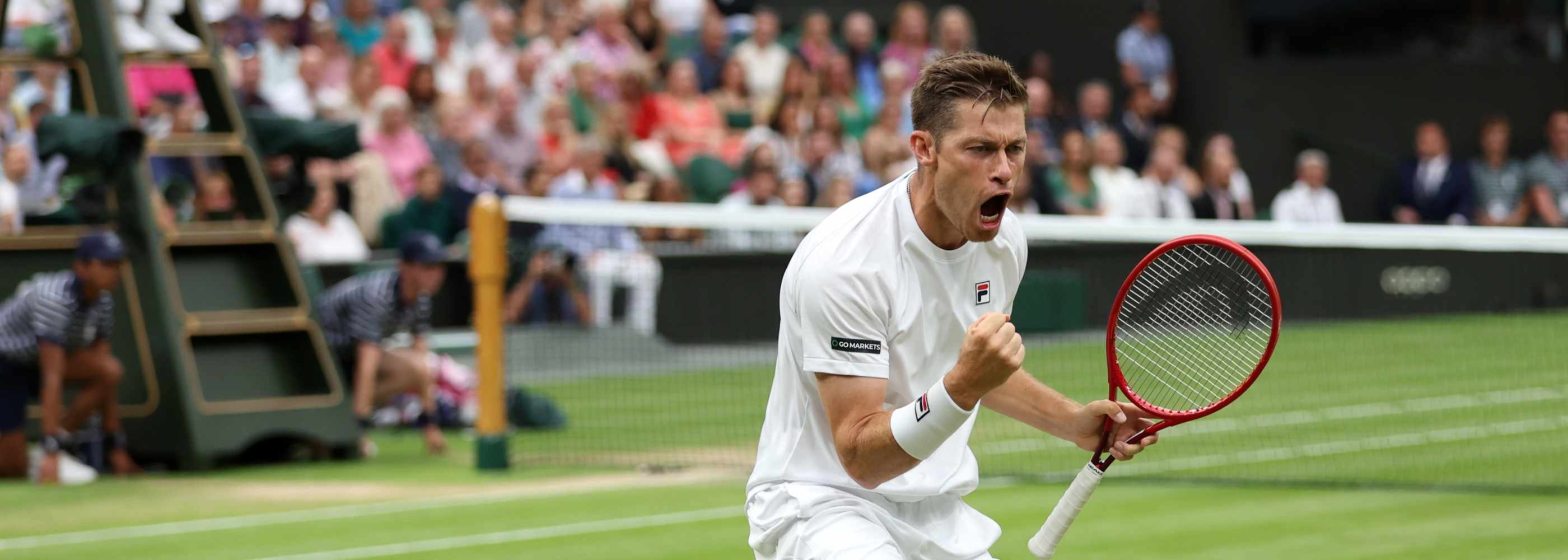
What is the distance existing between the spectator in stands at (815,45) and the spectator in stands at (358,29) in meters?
4.49

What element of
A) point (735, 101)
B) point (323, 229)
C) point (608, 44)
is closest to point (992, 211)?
point (323, 229)

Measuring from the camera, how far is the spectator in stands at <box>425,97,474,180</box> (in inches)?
666

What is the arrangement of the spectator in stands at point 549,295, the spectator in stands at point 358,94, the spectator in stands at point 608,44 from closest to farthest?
the spectator in stands at point 549,295
the spectator in stands at point 358,94
the spectator in stands at point 608,44

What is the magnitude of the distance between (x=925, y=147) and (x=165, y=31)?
29.1 ft

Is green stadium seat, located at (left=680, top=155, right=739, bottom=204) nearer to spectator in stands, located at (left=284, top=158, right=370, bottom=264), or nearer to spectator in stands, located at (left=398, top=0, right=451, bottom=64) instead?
spectator in stands, located at (left=398, top=0, right=451, bottom=64)

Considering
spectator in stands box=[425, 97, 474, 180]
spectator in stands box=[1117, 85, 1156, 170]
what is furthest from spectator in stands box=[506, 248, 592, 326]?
spectator in stands box=[1117, 85, 1156, 170]

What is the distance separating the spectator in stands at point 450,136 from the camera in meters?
16.9

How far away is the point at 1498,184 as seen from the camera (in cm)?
2192

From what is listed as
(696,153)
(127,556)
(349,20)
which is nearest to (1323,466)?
(127,556)

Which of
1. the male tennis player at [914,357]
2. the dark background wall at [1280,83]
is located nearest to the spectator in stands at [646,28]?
the dark background wall at [1280,83]

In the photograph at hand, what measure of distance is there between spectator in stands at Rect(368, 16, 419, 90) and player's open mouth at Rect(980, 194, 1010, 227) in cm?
1322

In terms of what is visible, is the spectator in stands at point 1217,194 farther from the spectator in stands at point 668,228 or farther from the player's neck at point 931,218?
the player's neck at point 931,218

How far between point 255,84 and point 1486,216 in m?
12.8

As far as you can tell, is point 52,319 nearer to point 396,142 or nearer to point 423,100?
point 396,142
